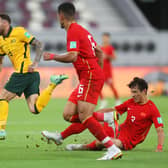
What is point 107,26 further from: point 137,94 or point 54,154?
point 54,154

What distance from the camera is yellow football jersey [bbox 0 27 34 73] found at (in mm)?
9992

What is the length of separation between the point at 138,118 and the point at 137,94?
0.33 meters

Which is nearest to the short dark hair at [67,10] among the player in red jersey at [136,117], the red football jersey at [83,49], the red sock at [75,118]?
the red football jersey at [83,49]

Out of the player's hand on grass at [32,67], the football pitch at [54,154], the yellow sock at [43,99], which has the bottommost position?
the football pitch at [54,154]

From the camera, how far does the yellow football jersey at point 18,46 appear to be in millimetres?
9992

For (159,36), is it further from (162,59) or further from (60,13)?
(60,13)

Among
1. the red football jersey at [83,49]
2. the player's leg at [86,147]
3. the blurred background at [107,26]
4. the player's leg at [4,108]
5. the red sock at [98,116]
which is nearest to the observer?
the red football jersey at [83,49]

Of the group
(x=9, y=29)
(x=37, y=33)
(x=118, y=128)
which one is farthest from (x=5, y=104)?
(x=37, y=33)

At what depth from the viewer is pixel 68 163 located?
772cm

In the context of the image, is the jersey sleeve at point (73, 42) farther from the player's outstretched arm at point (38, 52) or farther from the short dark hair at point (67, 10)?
the player's outstretched arm at point (38, 52)

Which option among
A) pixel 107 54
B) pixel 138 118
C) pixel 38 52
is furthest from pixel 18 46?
pixel 107 54

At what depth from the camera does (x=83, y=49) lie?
335 inches

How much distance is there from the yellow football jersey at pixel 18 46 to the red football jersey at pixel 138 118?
1786 mm

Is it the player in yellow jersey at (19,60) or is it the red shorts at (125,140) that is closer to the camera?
the red shorts at (125,140)
